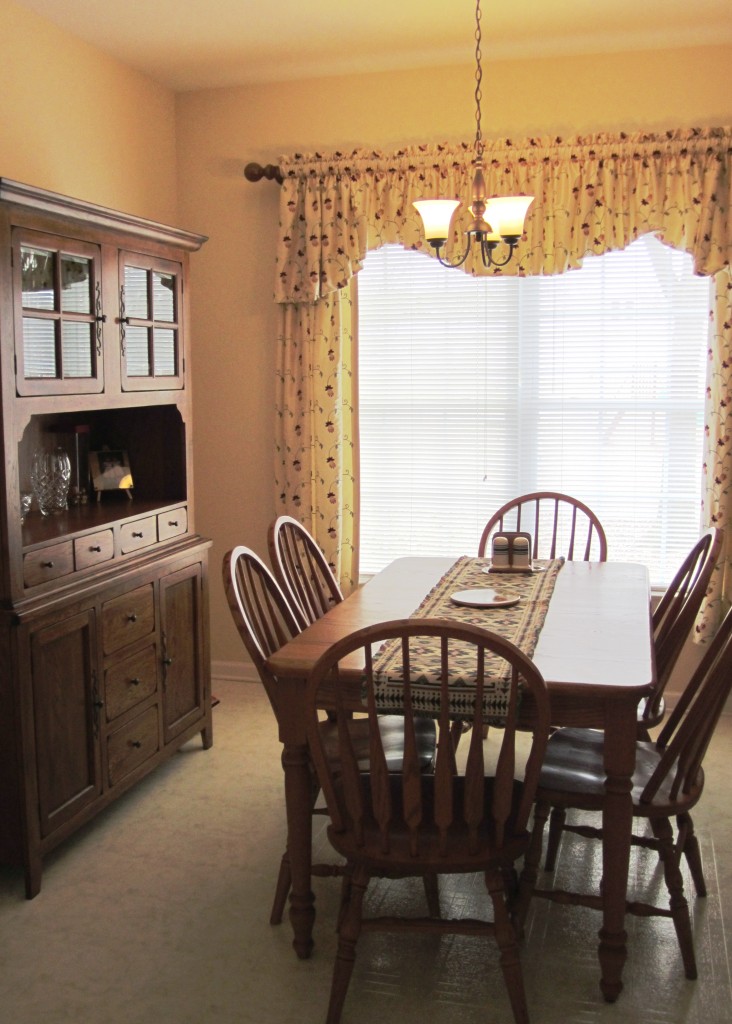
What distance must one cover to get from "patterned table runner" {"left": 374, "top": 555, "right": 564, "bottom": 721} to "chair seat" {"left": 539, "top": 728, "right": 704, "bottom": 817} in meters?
0.31

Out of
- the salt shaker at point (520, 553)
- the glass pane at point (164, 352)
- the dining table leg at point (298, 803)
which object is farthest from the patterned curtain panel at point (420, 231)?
the dining table leg at point (298, 803)

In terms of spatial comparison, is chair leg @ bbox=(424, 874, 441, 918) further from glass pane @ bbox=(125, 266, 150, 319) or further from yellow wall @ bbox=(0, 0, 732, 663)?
yellow wall @ bbox=(0, 0, 732, 663)

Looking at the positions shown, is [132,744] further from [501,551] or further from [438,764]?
[438,764]

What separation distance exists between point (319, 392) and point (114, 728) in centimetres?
178

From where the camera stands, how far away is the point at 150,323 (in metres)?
3.44

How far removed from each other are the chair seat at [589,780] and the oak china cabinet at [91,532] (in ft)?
4.51

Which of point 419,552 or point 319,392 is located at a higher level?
point 319,392

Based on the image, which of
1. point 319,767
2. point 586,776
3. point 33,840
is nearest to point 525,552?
point 586,776

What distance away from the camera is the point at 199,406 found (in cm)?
466

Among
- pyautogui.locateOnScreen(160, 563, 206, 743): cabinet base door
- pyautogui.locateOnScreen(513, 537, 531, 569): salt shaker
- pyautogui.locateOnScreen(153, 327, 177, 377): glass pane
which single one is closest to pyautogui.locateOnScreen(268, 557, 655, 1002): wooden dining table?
pyautogui.locateOnScreen(513, 537, 531, 569): salt shaker

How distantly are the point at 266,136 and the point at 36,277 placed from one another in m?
1.93

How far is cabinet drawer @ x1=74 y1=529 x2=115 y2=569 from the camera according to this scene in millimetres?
3018

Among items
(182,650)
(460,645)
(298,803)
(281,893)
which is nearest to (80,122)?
(182,650)

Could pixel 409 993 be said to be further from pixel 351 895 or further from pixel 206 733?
pixel 206 733
